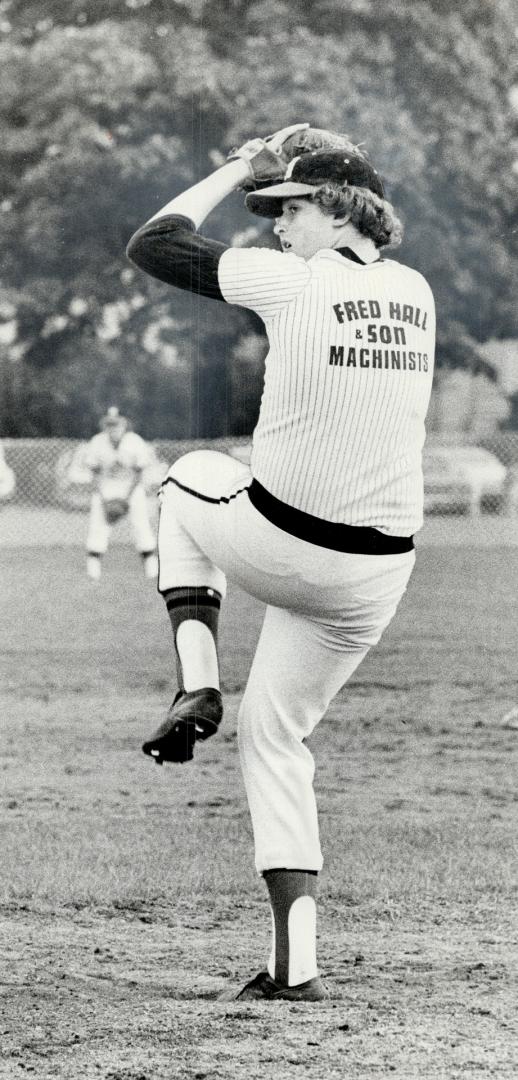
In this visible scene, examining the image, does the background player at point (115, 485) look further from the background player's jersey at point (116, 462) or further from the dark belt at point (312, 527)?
the dark belt at point (312, 527)

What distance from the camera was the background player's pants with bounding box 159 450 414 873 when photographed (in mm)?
3512

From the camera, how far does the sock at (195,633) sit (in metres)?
3.57

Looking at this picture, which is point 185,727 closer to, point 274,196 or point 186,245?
point 186,245

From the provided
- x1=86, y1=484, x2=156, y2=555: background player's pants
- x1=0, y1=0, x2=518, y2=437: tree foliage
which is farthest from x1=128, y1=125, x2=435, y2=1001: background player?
x1=0, y1=0, x2=518, y2=437: tree foliage

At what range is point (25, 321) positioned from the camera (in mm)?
22188

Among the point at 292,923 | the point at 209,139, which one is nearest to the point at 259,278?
the point at 292,923

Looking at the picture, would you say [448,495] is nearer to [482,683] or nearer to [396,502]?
[482,683]

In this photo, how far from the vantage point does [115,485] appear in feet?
49.0

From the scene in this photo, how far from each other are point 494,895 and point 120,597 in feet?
30.2

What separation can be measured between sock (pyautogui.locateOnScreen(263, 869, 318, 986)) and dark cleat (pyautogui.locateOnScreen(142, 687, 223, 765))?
1.61 feet

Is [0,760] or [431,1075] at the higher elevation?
[431,1075]

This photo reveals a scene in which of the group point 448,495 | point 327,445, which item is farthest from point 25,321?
point 327,445

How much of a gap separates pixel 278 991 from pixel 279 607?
40.0 inches

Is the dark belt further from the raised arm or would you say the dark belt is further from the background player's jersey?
the background player's jersey
